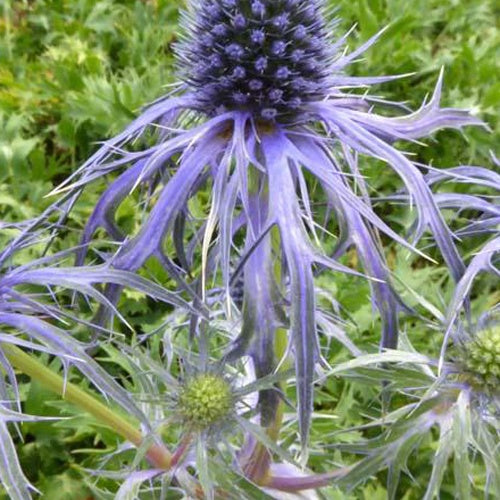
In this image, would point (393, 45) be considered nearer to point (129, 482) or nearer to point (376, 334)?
point (376, 334)

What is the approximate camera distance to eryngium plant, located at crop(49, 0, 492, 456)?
65cm

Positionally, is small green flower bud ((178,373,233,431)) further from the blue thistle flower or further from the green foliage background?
the green foliage background


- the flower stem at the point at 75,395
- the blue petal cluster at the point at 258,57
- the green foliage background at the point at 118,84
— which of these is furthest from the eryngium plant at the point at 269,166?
the green foliage background at the point at 118,84

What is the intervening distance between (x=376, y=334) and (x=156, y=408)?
0.59m

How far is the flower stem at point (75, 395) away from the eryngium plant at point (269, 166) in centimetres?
11

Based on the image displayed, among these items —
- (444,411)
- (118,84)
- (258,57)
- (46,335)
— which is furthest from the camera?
(118,84)

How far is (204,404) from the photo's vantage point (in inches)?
34.3

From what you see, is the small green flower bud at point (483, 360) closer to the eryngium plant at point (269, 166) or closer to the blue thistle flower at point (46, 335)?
the eryngium plant at point (269, 166)

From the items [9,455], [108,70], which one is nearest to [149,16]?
[108,70]

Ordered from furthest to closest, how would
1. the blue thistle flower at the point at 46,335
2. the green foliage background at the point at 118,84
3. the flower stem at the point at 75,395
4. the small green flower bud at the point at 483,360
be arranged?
1. the green foliage background at the point at 118,84
2. the small green flower bud at the point at 483,360
3. the flower stem at the point at 75,395
4. the blue thistle flower at the point at 46,335

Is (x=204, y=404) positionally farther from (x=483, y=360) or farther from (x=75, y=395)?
(x=483, y=360)

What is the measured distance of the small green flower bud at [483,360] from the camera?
2.76 feet

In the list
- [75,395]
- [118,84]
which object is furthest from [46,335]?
[118,84]

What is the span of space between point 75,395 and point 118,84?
124 cm
